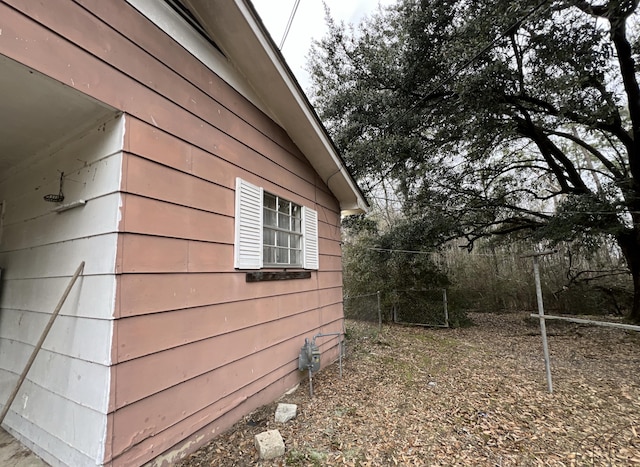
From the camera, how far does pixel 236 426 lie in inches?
103

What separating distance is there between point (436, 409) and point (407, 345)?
3.02 metres

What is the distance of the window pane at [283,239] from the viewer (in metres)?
3.66

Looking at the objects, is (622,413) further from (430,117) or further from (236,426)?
(430,117)

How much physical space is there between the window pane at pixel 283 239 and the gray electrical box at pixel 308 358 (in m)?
1.33

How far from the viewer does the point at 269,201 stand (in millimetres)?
3543

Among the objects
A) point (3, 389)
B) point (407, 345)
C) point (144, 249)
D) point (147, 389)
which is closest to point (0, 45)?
point (144, 249)

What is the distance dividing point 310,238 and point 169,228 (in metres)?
2.31

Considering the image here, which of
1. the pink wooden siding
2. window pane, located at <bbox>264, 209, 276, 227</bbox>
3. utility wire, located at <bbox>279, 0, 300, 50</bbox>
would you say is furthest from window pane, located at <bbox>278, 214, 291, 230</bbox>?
utility wire, located at <bbox>279, 0, 300, 50</bbox>

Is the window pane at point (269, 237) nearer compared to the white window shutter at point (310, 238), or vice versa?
the window pane at point (269, 237)

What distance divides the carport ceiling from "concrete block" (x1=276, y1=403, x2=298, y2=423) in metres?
3.03

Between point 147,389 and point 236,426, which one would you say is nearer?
point 147,389


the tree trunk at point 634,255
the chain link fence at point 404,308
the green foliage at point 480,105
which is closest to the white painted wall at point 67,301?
the green foliage at point 480,105

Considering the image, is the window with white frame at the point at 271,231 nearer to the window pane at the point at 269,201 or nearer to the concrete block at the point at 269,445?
the window pane at the point at 269,201

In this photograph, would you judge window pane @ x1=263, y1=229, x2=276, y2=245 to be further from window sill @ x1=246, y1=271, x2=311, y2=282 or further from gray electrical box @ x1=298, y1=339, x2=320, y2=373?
gray electrical box @ x1=298, y1=339, x2=320, y2=373
